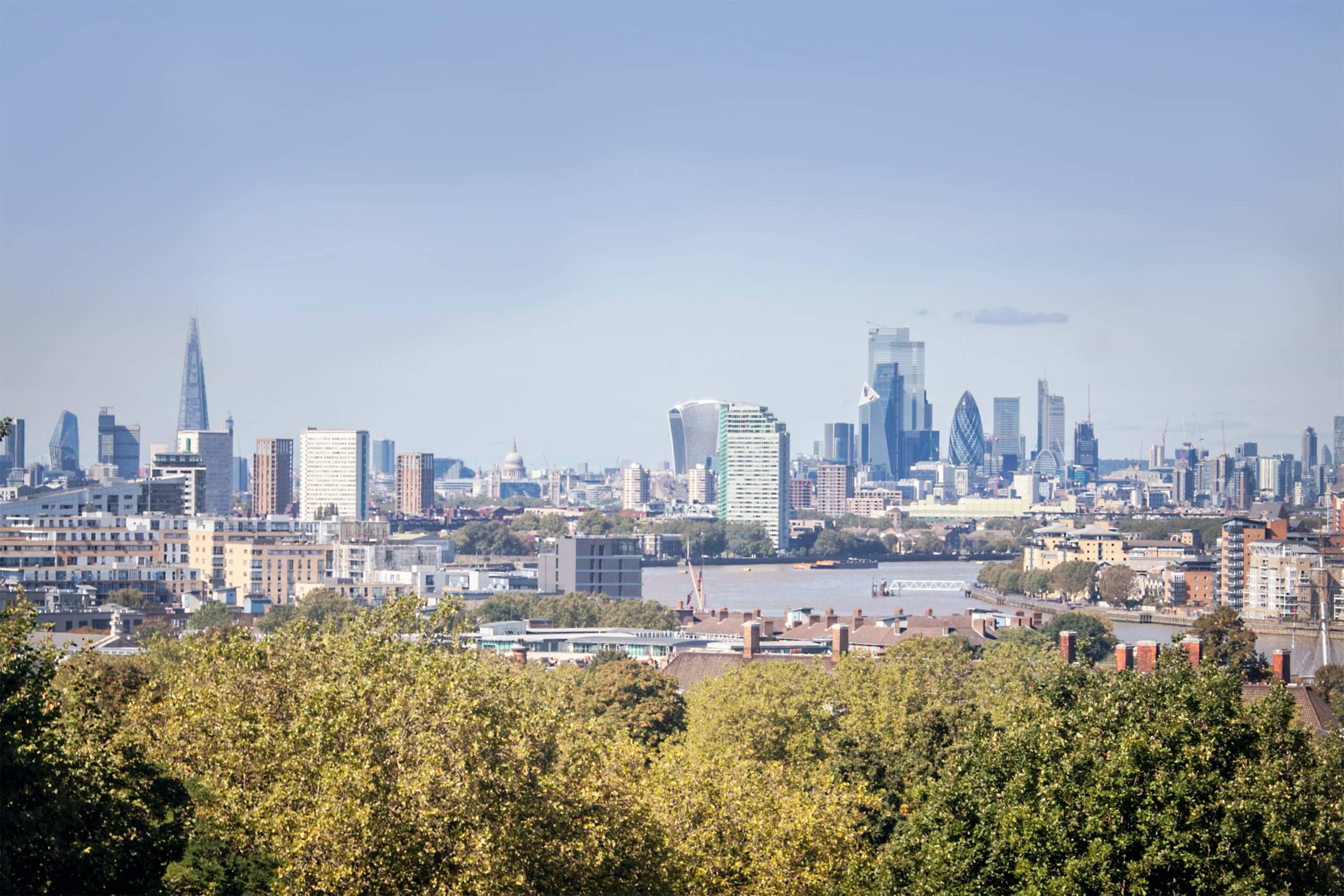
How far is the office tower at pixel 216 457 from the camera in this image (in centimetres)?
8056

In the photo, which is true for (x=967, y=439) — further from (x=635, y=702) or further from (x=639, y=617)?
(x=635, y=702)

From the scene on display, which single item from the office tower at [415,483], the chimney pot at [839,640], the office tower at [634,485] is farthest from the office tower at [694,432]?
the chimney pot at [839,640]

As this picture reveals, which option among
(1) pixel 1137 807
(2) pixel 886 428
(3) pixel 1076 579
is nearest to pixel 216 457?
(3) pixel 1076 579

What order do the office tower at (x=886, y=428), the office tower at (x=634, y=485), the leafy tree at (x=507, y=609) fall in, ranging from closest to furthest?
1. the leafy tree at (x=507, y=609)
2. the office tower at (x=634, y=485)
3. the office tower at (x=886, y=428)

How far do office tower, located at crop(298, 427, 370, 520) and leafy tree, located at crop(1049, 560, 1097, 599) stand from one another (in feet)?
140

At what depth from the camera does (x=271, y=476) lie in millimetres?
80375

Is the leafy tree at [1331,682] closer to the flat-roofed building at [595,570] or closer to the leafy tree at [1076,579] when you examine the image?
the flat-roofed building at [595,570]

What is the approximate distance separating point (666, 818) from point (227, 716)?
213cm

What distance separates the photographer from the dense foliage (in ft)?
20.4

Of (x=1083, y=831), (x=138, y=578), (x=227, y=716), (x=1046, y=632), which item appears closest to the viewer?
(x=1083, y=831)

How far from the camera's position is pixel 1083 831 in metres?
6.64

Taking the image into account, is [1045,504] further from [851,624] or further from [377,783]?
[377,783]

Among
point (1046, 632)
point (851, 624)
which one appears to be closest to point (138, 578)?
point (851, 624)

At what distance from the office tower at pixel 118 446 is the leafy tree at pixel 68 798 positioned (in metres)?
75.1
